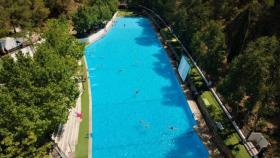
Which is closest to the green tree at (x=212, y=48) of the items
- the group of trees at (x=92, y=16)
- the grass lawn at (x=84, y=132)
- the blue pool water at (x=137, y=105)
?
the blue pool water at (x=137, y=105)

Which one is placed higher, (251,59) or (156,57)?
(251,59)

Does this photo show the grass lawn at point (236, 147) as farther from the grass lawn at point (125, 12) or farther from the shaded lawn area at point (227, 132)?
the grass lawn at point (125, 12)

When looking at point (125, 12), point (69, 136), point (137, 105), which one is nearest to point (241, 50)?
point (137, 105)

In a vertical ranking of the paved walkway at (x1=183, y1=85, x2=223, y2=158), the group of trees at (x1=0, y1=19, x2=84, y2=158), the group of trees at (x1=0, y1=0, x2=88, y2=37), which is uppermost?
the group of trees at (x1=0, y1=0, x2=88, y2=37)

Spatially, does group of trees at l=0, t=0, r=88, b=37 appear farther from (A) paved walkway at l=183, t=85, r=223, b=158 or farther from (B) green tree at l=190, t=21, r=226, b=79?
(A) paved walkway at l=183, t=85, r=223, b=158

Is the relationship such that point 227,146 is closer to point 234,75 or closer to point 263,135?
point 263,135

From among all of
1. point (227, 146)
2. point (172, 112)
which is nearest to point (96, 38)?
point (172, 112)

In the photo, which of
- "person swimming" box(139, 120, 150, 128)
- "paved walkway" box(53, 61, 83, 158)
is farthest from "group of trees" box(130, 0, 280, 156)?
"paved walkway" box(53, 61, 83, 158)
